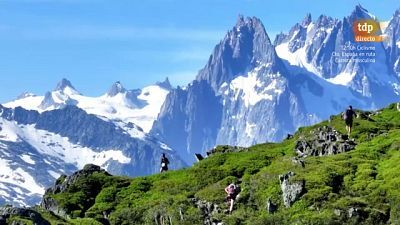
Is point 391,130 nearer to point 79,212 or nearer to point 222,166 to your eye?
point 222,166

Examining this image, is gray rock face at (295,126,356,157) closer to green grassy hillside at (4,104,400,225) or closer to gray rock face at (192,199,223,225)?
green grassy hillside at (4,104,400,225)

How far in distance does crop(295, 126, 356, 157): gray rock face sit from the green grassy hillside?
1809mm

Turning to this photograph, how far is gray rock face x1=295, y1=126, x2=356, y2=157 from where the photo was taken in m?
103

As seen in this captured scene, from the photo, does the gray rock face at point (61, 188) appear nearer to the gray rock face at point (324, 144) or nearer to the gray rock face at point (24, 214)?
the gray rock face at point (324, 144)

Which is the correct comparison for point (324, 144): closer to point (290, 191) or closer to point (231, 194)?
point (290, 191)

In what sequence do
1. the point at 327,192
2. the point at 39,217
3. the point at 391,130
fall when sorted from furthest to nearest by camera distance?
1. the point at 391,130
2. the point at 327,192
3. the point at 39,217

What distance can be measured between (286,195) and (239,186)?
26.5 feet

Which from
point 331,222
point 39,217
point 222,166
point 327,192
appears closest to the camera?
point 39,217

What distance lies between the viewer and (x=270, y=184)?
90.2m

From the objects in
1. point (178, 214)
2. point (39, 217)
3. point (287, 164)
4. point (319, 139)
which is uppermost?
point (319, 139)

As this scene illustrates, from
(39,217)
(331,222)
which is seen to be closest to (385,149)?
(331,222)

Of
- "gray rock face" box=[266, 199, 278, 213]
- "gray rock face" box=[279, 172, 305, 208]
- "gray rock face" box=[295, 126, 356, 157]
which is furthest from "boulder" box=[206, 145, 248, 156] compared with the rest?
"gray rock face" box=[266, 199, 278, 213]

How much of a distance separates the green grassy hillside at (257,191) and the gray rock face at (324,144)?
5.93ft

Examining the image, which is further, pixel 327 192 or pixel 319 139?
pixel 319 139
